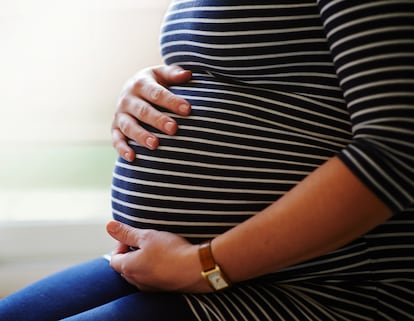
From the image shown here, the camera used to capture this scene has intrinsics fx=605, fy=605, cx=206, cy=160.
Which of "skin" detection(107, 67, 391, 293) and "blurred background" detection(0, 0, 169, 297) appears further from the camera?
"blurred background" detection(0, 0, 169, 297)

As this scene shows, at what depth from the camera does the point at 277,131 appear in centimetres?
78

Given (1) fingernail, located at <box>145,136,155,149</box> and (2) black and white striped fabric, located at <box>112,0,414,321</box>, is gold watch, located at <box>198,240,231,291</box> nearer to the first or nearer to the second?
(2) black and white striped fabric, located at <box>112,0,414,321</box>

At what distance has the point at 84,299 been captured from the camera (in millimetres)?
899

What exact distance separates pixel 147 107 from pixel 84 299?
11.8 inches

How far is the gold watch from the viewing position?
0.74 meters

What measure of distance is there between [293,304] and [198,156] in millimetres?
226

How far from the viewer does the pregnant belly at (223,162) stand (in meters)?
0.77

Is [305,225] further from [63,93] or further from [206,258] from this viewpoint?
[63,93]

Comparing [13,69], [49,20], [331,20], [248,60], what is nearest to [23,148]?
[13,69]

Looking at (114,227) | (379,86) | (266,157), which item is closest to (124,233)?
(114,227)

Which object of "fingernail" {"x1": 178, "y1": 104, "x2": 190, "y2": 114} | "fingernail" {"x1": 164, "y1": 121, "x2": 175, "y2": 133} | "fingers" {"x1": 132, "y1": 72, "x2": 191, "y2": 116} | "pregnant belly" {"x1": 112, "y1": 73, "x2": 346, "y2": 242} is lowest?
"pregnant belly" {"x1": 112, "y1": 73, "x2": 346, "y2": 242}

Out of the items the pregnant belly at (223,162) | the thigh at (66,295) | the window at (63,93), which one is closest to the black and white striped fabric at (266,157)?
the pregnant belly at (223,162)

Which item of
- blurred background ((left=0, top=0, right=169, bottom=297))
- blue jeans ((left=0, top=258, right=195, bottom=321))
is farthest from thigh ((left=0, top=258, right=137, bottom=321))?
blurred background ((left=0, top=0, right=169, bottom=297))

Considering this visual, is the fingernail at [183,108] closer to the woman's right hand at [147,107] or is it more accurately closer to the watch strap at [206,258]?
the woman's right hand at [147,107]
